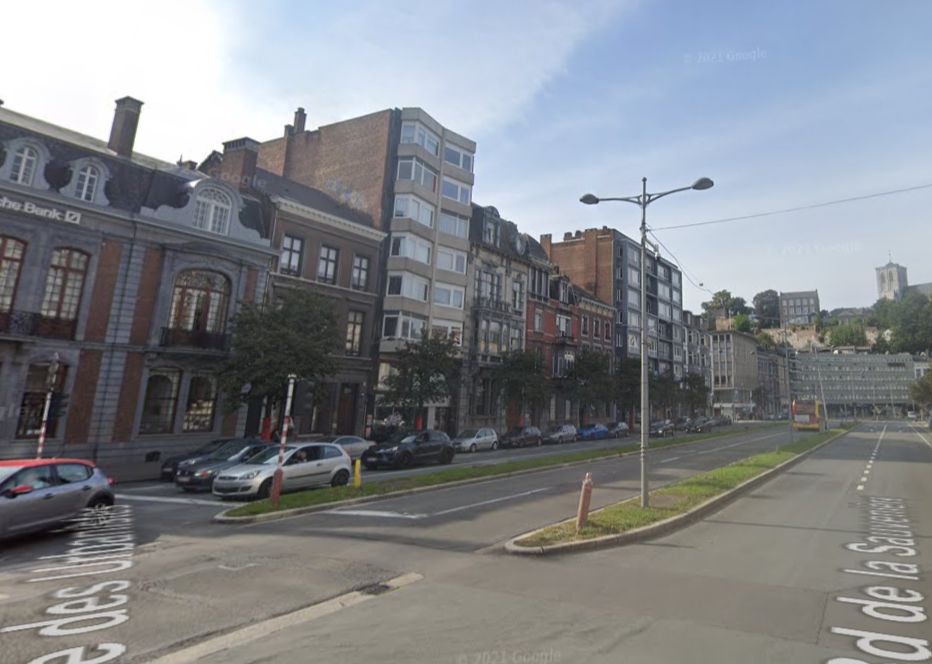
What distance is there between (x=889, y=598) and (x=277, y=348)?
2143cm

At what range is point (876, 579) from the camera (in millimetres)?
7602

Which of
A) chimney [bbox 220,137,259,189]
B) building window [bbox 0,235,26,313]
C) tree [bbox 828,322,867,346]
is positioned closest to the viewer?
building window [bbox 0,235,26,313]

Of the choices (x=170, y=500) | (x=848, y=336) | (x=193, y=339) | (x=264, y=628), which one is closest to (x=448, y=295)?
(x=193, y=339)

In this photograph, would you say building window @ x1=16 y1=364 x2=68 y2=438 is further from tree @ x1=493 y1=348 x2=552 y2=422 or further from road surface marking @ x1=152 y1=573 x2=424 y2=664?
tree @ x1=493 y1=348 x2=552 y2=422

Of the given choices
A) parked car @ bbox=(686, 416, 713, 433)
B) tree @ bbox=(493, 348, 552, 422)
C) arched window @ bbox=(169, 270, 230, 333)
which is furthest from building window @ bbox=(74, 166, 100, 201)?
parked car @ bbox=(686, 416, 713, 433)

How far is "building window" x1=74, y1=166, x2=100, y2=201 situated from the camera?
23078mm

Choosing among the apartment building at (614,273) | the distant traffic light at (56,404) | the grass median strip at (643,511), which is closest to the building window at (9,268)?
the distant traffic light at (56,404)

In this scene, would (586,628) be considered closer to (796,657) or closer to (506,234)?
(796,657)

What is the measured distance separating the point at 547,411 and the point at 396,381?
21.5 metres

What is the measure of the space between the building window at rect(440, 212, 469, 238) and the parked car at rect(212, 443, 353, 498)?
2609cm

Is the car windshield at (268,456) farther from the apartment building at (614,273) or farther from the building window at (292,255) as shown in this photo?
the apartment building at (614,273)

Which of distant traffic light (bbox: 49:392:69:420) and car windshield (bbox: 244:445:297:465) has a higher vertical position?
distant traffic light (bbox: 49:392:69:420)

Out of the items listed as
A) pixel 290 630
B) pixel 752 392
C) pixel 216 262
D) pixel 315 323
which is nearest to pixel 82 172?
pixel 216 262

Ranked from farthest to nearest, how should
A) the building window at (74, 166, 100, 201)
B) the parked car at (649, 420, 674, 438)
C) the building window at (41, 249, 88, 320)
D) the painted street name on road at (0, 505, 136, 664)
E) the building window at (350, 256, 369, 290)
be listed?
the parked car at (649, 420, 674, 438) → the building window at (350, 256, 369, 290) → the building window at (74, 166, 100, 201) → the building window at (41, 249, 88, 320) → the painted street name on road at (0, 505, 136, 664)
